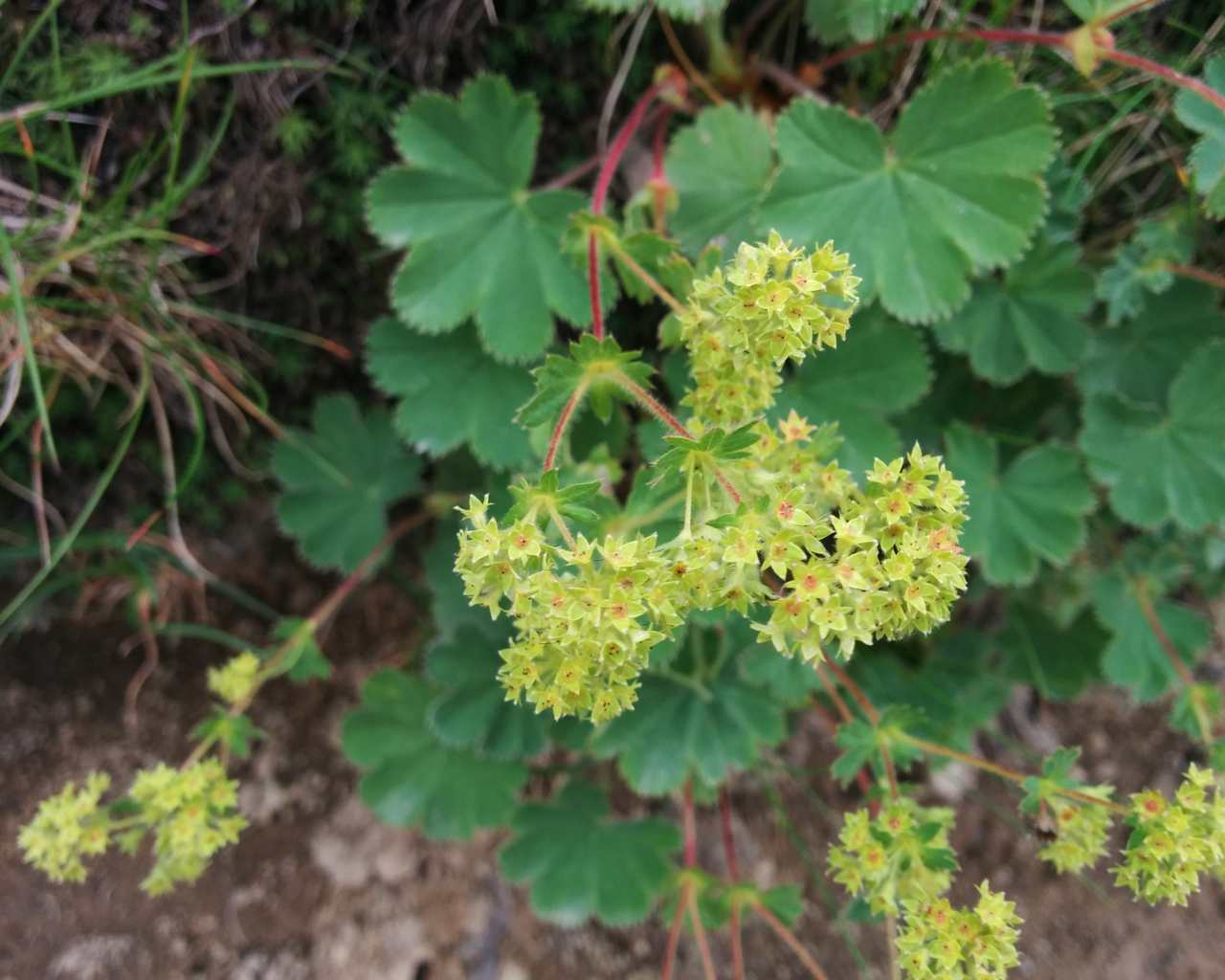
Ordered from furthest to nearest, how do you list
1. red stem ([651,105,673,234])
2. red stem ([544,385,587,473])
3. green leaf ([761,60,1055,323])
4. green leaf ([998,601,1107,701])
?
1. green leaf ([998,601,1107,701])
2. red stem ([651,105,673,234])
3. green leaf ([761,60,1055,323])
4. red stem ([544,385,587,473])

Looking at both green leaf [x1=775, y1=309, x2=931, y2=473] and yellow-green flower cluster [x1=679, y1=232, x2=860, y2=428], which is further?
green leaf [x1=775, y1=309, x2=931, y2=473]

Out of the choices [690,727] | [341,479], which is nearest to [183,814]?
[341,479]

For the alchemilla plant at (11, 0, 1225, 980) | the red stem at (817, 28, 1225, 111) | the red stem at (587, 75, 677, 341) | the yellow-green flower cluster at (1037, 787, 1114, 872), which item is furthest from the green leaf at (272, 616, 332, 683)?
the red stem at (817, 28, 1225, 111)

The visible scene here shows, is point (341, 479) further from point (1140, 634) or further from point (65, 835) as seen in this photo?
point (1140, 634)

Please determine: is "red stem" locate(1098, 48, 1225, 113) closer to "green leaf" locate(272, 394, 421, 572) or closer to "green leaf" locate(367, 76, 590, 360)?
"green leaf" locate(367, 76, 590, 360)

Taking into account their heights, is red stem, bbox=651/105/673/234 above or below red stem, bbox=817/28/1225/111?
below

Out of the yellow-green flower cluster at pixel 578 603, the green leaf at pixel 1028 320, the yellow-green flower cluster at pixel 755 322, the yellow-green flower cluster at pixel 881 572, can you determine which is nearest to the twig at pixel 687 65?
the green leaf at pixel 1028 320

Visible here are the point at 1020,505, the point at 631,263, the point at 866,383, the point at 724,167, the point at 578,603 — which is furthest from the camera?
the point at 1020,505
